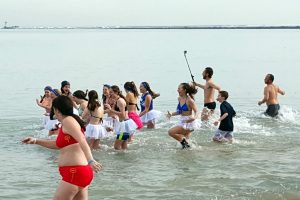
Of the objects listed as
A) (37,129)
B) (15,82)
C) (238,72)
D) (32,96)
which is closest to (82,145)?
(37,129)

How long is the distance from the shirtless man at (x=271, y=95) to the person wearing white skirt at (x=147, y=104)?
375cm

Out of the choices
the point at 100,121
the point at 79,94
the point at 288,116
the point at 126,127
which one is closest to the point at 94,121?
the point at 100,121

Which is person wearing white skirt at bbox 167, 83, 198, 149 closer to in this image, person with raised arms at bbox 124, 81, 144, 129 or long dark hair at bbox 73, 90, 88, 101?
person with raised arms at bbox 124, 81, 144, 129

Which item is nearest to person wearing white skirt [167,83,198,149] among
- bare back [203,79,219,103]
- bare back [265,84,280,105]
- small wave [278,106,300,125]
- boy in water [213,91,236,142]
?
boy in water [213,91,236,142]

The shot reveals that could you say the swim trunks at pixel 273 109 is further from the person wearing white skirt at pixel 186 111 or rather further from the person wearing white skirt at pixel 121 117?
the person wearing white skirt at pixel 121 117

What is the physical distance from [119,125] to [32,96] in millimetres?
16485

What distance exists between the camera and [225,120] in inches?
518

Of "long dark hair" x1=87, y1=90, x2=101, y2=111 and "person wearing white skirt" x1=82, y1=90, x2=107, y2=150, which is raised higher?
"long dark hair" x1=87, y1=90, x2=101, y2=111

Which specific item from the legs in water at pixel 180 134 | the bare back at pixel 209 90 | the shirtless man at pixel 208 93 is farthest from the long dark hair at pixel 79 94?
the bare back at pixel 209 90

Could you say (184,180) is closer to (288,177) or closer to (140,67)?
(288,177)

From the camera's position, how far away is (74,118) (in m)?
6.50

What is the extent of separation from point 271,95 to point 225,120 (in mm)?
5001

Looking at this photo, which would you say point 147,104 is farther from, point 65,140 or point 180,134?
→ point 65,140

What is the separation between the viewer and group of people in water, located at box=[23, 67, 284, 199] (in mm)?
6492
